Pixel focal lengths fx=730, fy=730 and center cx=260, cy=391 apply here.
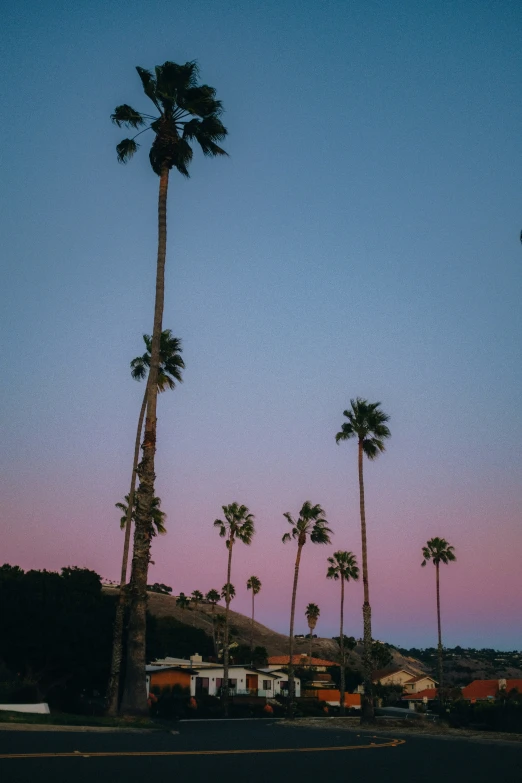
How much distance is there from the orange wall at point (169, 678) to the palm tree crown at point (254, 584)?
1713 inches

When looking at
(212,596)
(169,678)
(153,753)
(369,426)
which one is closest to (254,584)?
(212,596)

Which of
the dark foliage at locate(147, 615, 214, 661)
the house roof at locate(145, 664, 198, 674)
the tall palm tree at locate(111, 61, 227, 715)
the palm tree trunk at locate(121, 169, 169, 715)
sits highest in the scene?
the tall palm tree at locate(111, 61, 227, 715)

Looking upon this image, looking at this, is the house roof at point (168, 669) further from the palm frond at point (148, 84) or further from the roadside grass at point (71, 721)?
the palm frond at point (148, 84)

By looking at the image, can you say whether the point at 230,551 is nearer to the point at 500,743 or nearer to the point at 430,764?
the point at 500,743

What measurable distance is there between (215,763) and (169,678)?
64416 mm

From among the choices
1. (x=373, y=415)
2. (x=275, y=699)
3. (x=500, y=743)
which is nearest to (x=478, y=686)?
(x=275, y=699)

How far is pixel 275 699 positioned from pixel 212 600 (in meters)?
46.3

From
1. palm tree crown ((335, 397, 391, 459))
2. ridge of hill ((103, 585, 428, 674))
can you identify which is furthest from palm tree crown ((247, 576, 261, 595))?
palm tree crown ((335, 397, 391, 459))

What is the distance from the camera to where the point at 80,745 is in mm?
14898

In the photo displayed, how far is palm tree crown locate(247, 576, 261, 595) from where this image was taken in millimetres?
118250

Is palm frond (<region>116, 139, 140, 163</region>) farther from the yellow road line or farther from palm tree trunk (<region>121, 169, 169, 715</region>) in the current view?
the yellow road line

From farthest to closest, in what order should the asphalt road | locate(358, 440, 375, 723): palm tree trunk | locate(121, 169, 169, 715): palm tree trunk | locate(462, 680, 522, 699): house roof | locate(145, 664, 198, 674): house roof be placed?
locate(462, 680, 522, 699): house roof
locate(145, 664, 198, 674): house roof
locate(358, 440, 375, 723): palm tree trunk
locate(121, 169, 169, 715): palm tree trunk
the asphalt road

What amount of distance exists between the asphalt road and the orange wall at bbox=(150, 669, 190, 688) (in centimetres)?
5618

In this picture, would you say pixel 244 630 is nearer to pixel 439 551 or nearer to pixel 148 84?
pixel 439 551
